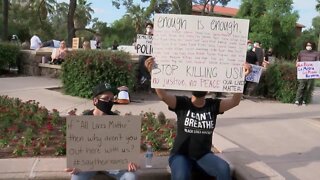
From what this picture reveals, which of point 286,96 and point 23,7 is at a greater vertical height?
point 23,7

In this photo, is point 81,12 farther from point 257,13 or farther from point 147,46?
point 147,46

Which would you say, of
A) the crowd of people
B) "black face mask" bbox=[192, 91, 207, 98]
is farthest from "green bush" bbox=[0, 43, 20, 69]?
"black face mask" bbox=[192, 91, 207, 98]

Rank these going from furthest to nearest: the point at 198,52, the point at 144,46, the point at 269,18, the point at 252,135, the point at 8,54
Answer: the point at 269,18
the point at 8,54
the point at 144,46
the point at 252,135
the point at 198,52

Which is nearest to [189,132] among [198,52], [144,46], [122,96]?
[198,52]

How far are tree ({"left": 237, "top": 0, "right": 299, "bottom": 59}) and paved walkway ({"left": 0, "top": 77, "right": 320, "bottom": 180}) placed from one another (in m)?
32.3

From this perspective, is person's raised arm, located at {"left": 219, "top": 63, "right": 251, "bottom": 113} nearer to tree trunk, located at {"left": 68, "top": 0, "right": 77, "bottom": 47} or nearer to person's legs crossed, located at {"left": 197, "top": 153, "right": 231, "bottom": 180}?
person's legs crossed, located at {"left": 197, "top": 153, "right": 231, "bottom": 180}

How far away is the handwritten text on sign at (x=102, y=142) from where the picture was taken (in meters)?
4.14

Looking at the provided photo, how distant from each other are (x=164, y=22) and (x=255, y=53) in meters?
8.26

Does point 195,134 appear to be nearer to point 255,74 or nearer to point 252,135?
point 252,135

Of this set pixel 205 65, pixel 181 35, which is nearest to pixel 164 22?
pixel 181 35

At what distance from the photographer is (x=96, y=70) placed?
970 centimetres

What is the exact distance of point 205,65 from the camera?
14.8 feet

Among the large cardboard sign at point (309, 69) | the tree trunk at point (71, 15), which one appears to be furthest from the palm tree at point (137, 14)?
the large cardboard sign at point (309, 69)

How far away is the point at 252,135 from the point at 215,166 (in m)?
3.00
